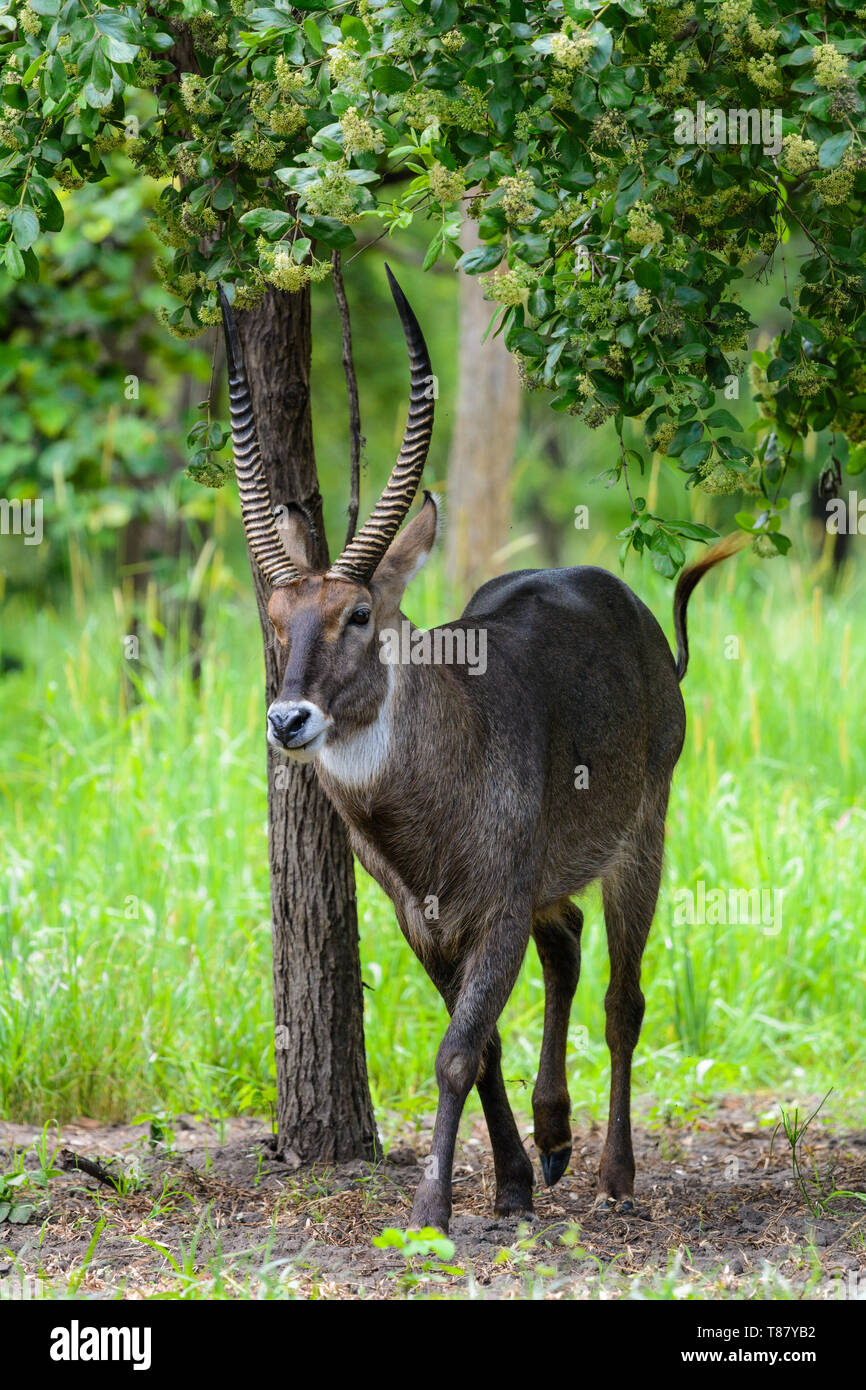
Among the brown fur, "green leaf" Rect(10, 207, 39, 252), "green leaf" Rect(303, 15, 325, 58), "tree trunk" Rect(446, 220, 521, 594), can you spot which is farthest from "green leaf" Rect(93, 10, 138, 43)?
"tree trunk" Rect(446, 220, 521, 594)

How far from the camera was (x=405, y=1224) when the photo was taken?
13.8ft

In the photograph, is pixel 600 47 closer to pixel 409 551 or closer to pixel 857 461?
pixel 409 551

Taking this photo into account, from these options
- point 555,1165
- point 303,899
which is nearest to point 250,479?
point 303,899

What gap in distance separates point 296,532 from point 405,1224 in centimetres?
198

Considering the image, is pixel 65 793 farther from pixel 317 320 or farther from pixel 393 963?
pixel 317 320

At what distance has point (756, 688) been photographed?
309 inches

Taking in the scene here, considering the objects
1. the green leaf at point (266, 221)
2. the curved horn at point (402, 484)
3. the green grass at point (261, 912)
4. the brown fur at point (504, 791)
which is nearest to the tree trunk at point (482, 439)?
the green grass at point (261, 912)

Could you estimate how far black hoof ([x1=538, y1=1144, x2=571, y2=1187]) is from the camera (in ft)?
16.0

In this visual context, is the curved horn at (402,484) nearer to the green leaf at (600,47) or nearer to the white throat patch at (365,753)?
the white throat patch at (365,753)

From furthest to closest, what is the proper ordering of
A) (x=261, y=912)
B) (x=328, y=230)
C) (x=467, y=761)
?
(x=261, y=912) → (x=467, y=761) → (x=328, y=230)

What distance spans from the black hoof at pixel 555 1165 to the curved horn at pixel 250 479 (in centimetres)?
205

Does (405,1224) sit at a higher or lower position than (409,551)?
lower

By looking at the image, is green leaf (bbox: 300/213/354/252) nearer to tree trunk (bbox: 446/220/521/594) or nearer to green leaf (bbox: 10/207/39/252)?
green leaf (bbox: 10/207/39/252)

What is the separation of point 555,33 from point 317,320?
11.4 m
